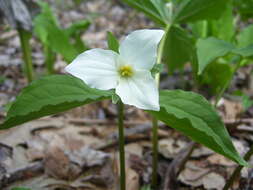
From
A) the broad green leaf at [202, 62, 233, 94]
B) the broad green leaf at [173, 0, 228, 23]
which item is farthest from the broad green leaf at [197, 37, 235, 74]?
the broad green leaf at [202, 62, 233, 94]

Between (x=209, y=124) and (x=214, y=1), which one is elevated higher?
(x=214, y=1)

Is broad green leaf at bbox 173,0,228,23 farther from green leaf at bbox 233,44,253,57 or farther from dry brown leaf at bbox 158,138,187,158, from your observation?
dry brown leaf at bbox 158,138,187,158

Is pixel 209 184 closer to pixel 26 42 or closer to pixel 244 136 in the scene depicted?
pixel 244 136

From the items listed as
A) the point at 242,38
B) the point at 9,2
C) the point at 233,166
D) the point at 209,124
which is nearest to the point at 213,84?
the point at 242,38

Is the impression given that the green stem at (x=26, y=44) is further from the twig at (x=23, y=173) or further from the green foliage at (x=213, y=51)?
the green foliage at (x=213, y=51)

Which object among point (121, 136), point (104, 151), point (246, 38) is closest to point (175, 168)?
point (104, 151)
